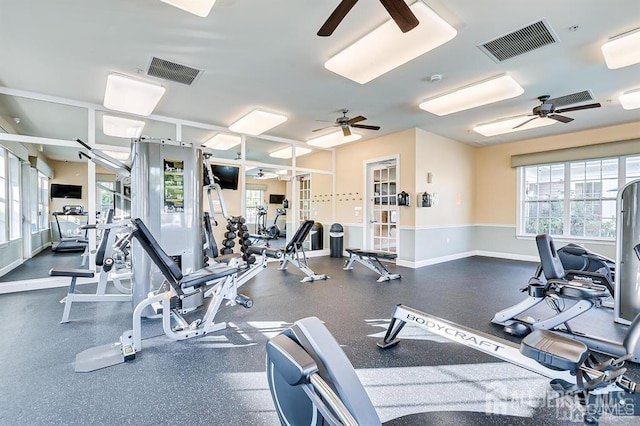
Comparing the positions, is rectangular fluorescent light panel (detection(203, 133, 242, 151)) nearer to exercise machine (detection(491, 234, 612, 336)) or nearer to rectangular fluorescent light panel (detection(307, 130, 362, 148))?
rectangular fluorescent light panel (detection(307, 130, 362, 148))

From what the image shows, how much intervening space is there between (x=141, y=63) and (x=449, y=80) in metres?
3.92

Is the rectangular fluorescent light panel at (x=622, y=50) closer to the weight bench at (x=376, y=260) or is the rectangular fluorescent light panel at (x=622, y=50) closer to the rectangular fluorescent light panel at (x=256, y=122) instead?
the weight bench at (x=376, y=260)

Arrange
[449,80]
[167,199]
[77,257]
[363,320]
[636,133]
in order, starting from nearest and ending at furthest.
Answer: [363,320] → [167,199] → [449,80] → [636,133] → [77,257]

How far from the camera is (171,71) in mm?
3654

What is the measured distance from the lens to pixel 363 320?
3.13m

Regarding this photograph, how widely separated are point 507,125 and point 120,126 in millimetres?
7538

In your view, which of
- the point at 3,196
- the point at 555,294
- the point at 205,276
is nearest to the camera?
the point at 555,294

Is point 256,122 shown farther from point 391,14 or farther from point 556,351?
point 556,351

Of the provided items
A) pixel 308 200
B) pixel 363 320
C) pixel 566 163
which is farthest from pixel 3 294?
pixel 566 163

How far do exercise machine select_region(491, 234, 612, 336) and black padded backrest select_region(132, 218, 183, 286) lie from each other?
321 cm

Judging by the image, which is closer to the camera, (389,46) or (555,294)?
(555,294)

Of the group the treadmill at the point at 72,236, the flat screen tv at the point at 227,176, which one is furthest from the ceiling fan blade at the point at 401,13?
the treadmill at the point at 72,236

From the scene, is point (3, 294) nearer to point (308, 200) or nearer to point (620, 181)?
point (308, 200)

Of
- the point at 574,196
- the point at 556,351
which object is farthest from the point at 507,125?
the point at 556,351
